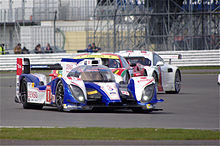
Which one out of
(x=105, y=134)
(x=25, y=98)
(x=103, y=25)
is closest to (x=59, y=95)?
(x=25, y=98)

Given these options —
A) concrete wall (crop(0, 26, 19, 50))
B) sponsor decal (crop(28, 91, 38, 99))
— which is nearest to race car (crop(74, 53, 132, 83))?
sponsor decal (crop(28, 91, 38, 99))

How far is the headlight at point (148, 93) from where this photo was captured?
13.2 meters

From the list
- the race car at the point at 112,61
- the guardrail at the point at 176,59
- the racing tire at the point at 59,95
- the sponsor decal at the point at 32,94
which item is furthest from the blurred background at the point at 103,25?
the racing tire at the point at 59,95

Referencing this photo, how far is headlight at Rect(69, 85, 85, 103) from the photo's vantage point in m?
12.8

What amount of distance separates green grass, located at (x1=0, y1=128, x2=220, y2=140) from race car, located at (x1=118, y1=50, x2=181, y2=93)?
8.58 m

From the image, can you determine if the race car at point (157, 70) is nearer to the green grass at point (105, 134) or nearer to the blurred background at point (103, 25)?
the green grass at point (105, 134)

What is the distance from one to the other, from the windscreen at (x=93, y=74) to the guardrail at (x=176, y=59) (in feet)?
61.5

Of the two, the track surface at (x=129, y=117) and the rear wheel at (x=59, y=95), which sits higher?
the rear wheel at (x=59, y=95)

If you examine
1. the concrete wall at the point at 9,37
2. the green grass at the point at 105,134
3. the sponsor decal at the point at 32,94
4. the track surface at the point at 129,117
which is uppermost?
the concrete wall at the point at 9,37

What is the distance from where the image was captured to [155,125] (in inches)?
411

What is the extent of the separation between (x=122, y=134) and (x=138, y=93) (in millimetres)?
4329

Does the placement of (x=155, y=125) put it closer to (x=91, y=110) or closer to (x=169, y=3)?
(x=91, y=110)

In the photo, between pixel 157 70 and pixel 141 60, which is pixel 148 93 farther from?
pixel 141 60

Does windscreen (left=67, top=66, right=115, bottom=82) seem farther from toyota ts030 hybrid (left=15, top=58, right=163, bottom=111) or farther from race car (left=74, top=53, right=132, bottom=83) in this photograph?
race car (left=74, top=53, right=132, bottom=83)
